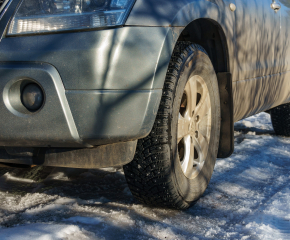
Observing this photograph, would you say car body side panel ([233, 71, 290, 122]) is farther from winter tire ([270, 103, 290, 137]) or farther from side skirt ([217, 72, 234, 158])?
winter tire ([270, 103, 290, 137])

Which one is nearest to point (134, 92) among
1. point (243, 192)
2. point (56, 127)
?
point (56, 127)

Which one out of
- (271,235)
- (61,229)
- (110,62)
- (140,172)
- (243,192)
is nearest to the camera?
(110,62)

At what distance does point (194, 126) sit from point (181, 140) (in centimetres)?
12

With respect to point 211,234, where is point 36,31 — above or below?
above

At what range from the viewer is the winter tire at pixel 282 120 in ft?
14.4

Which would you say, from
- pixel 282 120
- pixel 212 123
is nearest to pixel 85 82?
pixel 212 123

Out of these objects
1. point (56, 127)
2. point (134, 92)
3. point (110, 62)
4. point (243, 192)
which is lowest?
point (243, 192)

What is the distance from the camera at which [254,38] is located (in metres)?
2.73

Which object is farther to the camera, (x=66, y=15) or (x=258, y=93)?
(x=258, y=93)

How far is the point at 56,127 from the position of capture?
58.7 inches

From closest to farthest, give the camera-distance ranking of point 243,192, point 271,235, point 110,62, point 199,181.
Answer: point 110,62 → point 271,235 → point 199,181 → point 243,192

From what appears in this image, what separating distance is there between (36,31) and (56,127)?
0.43 meters

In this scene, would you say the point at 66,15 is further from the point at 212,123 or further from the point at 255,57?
the point at 255,57

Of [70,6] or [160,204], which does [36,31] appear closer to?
[70,6]
